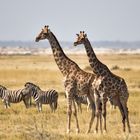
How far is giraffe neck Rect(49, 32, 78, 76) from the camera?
15078 mm

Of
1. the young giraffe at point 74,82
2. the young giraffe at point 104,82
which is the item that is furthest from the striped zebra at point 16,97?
the young giraffe at point 104,82

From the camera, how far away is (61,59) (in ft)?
50.1

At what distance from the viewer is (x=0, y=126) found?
1619cm

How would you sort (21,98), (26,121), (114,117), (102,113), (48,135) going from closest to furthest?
(48,135) → (102,113) → (26,121) → (114,117) → (21,98)

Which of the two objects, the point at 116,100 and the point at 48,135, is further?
the point at 116,100

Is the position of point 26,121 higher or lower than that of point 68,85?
lower

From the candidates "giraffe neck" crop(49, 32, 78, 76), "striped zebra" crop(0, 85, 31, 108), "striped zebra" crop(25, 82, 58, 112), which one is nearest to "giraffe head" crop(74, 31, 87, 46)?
"giraffe neck" crop(49, 32, 78, 76)

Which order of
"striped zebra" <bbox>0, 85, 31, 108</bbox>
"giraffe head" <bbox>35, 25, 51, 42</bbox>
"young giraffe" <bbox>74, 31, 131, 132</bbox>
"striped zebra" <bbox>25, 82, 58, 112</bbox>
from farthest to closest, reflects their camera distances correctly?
"striped zebra" <bbox>0, 85, 31, 108</bbox> → "striped zebra" <bbox>25, 82, 58, 112</bbox> → "giraffe head" <bbox>35, 25, 51, 42</bbox> → "young giraffe" <bbox>74, 31, 131, 132</bbox>

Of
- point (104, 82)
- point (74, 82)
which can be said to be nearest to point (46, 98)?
point (74, 82)

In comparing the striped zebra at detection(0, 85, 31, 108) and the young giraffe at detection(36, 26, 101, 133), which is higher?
the young giraffe at detection(36, 26, 101, 133)

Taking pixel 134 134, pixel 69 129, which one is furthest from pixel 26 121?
pixel 134 134

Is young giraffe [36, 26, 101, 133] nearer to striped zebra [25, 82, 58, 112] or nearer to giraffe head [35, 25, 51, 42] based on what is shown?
giraffe head [35, 25, 51, 42]

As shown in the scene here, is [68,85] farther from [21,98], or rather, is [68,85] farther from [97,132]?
[21,98]

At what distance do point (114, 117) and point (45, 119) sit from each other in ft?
7.65
